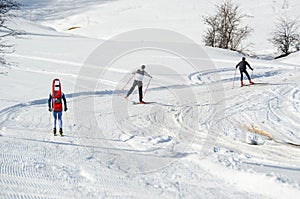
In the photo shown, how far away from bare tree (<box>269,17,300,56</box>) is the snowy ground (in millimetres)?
17273

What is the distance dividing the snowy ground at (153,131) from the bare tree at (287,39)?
17273 millimetres

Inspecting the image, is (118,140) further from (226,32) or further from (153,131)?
(226,32)

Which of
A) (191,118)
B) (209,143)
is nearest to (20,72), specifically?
(191,118)

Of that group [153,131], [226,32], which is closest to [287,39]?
[226,32]

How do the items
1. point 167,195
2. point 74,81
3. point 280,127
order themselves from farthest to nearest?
point 74,81 < point 280,127 < point 167,195

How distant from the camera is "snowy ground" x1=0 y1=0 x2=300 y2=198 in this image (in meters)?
7.64

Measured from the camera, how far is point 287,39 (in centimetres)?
4334

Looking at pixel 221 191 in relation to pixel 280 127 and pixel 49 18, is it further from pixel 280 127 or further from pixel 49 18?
pixel 49 18

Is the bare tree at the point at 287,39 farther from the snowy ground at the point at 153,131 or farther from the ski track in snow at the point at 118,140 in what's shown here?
the ski track in snow at the point at 118,140

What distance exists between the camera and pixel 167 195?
23.9 feet

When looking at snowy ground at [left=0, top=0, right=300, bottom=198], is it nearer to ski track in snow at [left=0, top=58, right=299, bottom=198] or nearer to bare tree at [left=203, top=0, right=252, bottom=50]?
ski track in snow at [left=0, top=58, right=299, bottom=198]

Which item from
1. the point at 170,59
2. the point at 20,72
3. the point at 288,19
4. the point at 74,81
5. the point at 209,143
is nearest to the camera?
the point at 209,143

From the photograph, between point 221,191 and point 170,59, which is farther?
point 170,59

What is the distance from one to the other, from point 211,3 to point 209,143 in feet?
204
